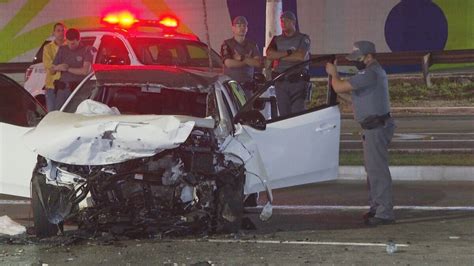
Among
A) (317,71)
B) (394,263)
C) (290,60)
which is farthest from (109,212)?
(317,71)

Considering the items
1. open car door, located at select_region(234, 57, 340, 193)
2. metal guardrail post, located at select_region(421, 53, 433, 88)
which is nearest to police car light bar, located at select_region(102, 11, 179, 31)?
open car door, located at select_region(234, 57, 340, 193)

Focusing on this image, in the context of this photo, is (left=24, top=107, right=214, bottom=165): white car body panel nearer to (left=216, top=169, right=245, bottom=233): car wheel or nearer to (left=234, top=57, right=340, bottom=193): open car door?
(left=216, top=169, right=245, bottom=233): car wheel

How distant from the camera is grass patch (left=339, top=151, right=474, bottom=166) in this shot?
11.8m

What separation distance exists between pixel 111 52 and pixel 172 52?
89cm

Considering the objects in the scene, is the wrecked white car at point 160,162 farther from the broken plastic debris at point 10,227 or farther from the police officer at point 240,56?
the police officer at point 240,56

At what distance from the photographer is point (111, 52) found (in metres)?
13.3

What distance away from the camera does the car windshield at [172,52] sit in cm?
1313

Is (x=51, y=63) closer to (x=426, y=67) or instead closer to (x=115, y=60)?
(x=115, y=60)

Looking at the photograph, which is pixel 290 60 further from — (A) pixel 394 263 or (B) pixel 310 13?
(B) pixel 310 13

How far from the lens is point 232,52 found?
1160 cm

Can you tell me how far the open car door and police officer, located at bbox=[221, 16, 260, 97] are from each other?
9.33 ft

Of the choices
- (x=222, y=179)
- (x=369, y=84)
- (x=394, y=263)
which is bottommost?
(x=394, y=263)

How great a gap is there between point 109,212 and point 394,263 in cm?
227

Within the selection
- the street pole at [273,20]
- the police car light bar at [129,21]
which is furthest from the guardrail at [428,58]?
the police car light bar at [129,21]
